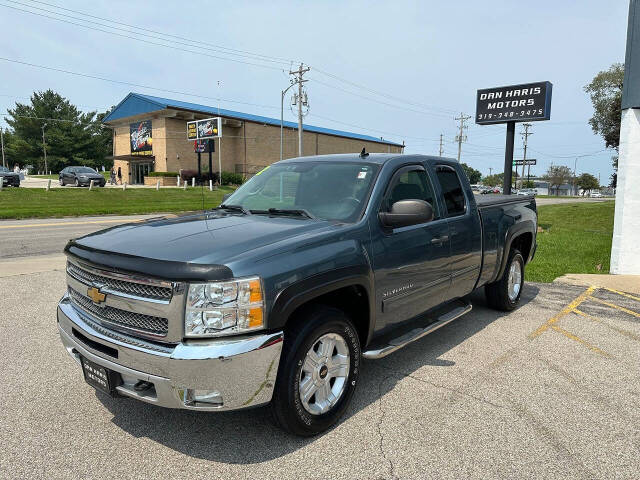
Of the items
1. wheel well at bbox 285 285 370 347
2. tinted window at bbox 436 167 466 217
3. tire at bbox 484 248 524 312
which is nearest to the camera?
wheel well at bbox 285 285 370 347

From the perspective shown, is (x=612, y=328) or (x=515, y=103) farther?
(x=515, y=103)

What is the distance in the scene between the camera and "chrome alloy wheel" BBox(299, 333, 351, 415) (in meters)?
3.02

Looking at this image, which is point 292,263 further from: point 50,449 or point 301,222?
point 50,449

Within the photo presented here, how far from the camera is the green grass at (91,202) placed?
2198 centimetres

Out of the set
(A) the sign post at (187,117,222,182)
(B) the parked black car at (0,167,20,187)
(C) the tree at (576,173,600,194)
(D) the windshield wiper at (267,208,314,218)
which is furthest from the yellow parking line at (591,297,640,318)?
(C) the tree at (576,173,600,194)

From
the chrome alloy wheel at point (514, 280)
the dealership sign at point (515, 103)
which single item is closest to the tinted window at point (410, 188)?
the chrome alloy wheel at point (514, 280)

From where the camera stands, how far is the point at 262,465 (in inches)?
109

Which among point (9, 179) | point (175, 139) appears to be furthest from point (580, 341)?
point (175, 139)

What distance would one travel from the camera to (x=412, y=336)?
12.9 ft

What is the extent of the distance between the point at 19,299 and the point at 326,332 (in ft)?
17.0

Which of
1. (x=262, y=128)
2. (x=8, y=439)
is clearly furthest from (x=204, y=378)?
(x=262, y=128)

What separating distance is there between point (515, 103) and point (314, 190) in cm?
1482

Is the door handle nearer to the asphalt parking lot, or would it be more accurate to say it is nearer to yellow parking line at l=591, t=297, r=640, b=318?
the asphalt parking lot

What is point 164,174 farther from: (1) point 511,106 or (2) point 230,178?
(1) point 511,106
